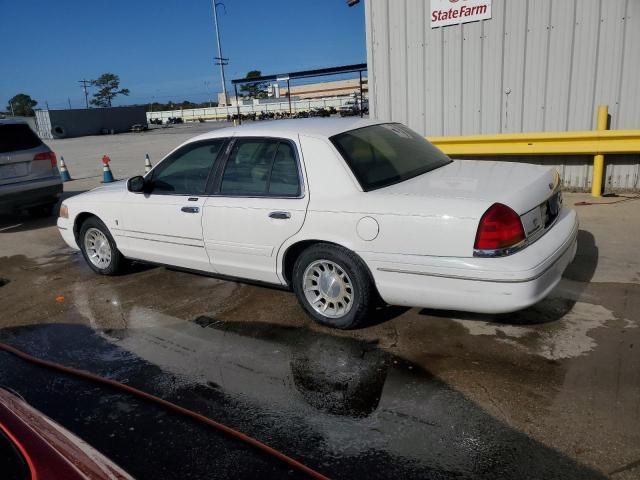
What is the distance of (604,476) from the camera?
238cm

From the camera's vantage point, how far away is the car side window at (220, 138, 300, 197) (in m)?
4.18

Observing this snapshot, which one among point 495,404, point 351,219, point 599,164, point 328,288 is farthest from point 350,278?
point 599,164

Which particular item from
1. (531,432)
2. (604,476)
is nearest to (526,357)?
(531,432)

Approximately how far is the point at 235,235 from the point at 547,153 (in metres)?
5.37

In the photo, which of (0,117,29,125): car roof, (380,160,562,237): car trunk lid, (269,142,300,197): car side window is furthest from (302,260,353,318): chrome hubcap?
(0,117,29,125): car roof

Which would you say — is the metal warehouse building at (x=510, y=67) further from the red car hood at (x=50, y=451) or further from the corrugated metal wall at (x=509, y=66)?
the red car hood at (x=50, y=451)

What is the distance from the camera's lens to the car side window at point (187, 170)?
4.70 metres

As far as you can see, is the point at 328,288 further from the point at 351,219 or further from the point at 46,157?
the point at 46,157

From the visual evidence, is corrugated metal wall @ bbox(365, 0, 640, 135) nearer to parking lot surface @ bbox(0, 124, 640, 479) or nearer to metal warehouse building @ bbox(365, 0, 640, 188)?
metal warehouse building @ bbox(365, 0, 640, 188)

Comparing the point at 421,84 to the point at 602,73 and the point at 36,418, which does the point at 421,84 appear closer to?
the point at 602,73

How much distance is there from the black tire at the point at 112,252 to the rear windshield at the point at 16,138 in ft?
12.6

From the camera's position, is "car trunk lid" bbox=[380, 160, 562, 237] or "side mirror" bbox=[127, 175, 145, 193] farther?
"side mirror" bbox=[127, 175, 145, 193]

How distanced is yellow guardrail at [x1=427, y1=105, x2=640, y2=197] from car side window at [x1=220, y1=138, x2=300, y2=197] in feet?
15.6

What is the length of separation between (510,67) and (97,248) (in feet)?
20.7
